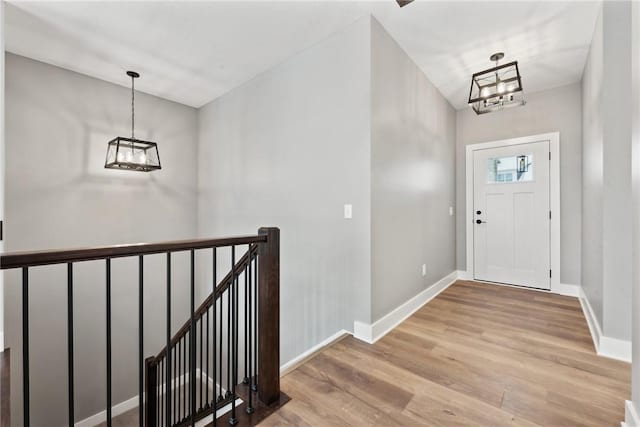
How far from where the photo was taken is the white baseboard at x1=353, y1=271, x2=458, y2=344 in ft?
7.64

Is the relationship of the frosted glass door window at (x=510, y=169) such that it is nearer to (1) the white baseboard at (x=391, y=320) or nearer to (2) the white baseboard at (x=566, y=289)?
(2) the white baseboard at (x=566, y=289)

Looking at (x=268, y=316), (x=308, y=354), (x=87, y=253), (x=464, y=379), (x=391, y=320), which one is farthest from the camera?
(x=391, y=320)

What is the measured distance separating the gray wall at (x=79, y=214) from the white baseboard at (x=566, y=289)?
16.4 feet

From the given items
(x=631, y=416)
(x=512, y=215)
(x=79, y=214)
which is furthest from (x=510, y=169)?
(x=79, y=214)

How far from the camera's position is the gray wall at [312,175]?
7.90 feet

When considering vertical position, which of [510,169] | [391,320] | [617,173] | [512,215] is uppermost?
[510,169]

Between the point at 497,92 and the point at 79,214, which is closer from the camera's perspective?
the point at 497,92

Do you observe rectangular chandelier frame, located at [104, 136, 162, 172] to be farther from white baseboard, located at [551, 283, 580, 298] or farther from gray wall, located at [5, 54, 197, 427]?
white baseboard, located at [551, 283, 580, 298]

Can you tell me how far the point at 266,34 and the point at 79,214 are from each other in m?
2.91

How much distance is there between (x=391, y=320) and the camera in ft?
8.41

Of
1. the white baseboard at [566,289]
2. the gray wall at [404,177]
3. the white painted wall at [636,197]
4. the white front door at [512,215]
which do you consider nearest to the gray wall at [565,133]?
the white baseboard at [566,289]

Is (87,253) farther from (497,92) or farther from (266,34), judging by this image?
(497,92)

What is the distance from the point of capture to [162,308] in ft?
13.0

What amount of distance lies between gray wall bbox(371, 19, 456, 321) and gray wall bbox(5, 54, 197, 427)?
3145 millimetres
